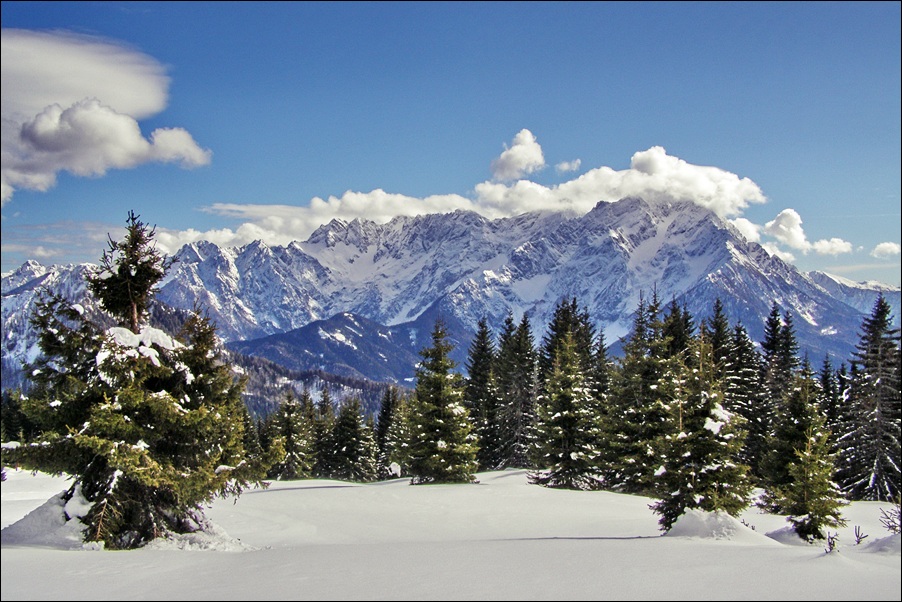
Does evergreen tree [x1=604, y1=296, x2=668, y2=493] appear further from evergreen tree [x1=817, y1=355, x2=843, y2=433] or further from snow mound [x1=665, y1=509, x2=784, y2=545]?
snow mound [x1=665, y1=509, x2=784, y2=545]

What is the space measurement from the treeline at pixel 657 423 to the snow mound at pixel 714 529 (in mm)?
2185

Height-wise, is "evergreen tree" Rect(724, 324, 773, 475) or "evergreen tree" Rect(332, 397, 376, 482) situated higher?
"evergreen tree" Rect(724, 324, 773, 475)

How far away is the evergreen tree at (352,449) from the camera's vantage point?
2403 inches

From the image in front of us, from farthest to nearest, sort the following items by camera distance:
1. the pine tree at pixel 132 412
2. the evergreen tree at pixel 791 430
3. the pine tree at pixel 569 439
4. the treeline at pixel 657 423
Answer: the pine tree at pixel 569 439
the evergreen tree at pixel 791 430
the treeline at pixel 657 423
the pine tree at pixel 132 412

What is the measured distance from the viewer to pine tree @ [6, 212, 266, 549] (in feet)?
35.7

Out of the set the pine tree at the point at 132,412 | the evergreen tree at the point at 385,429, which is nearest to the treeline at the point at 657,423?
the pine tree at the point at 132,412

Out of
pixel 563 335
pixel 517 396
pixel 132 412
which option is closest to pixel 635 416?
pixel 517 396

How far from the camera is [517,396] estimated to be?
1870 inches

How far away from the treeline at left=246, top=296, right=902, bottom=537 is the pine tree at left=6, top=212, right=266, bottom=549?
1.51 m

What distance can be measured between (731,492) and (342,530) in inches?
412

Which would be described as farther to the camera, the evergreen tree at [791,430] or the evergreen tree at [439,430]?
the evergreen tree at [439,430]

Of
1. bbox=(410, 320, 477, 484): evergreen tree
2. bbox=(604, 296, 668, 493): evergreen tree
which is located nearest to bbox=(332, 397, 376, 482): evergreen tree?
bbox=(410, 320, 477, 484): evergreen tree

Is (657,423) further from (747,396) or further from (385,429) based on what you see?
(385,429)

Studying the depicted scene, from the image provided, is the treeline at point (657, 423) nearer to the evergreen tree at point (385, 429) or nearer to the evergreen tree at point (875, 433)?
the evergreen tree at point (875, 433)
